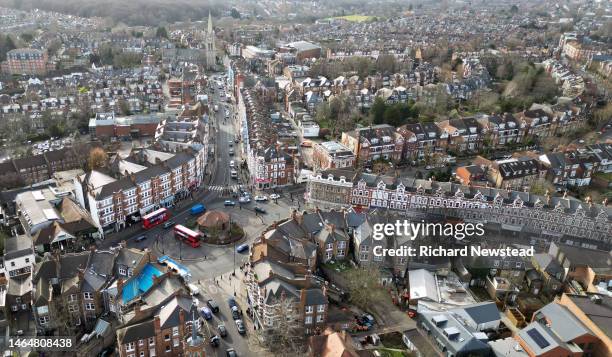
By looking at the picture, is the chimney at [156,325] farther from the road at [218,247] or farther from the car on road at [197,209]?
the car on road at [197,209]

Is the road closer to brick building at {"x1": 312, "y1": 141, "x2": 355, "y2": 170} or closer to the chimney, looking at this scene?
the chimney

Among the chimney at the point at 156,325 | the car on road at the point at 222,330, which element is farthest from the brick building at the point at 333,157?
the chimney at the point at 156,325

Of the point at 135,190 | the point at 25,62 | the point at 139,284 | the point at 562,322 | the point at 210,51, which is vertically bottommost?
the point at 562,322

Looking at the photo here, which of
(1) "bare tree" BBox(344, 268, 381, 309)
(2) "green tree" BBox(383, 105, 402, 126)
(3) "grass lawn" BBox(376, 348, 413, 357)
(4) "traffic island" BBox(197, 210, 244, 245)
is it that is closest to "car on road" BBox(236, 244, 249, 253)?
(4) "traffic island" BBox(197, 210, 244, 245)

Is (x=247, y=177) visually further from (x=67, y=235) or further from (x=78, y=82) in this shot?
(x=78, y=82)

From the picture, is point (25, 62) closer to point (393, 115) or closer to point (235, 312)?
point (393, 115)

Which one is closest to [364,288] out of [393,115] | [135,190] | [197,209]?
[197,209]

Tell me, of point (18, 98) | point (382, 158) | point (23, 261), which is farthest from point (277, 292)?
point (18, 98)
